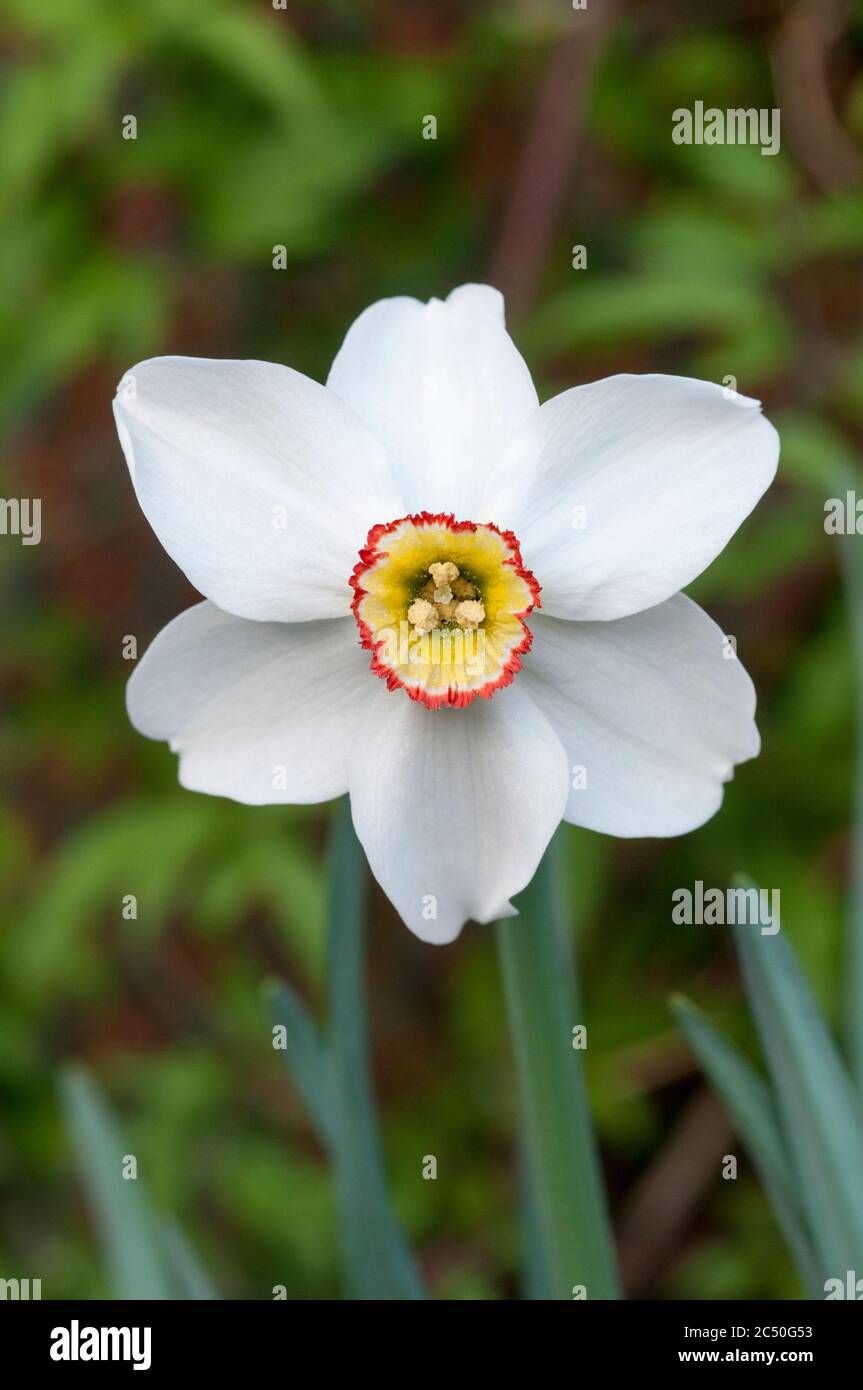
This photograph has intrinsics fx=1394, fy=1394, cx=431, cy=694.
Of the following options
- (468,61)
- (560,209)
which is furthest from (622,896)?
(468,61)

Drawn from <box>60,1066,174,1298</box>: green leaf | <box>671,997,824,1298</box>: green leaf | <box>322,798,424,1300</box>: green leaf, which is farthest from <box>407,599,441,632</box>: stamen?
<box>60,1066,174,1298</box>: green leaf

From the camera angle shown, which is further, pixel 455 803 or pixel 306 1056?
pixel 306 1056

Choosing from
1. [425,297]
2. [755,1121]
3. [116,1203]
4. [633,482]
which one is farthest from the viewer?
[425,297]

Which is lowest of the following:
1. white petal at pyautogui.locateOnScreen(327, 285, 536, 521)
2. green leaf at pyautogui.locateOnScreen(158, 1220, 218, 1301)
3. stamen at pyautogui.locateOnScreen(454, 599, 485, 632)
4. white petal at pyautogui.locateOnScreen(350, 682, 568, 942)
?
green leaf at pyautogui.locateOnScreen(158, 1220, 218, 1301)

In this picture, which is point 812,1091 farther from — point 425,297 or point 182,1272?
point 425,297

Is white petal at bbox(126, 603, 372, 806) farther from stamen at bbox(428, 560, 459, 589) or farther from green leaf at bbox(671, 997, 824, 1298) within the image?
green leaf at bbox(671, 997, 824, 1298)

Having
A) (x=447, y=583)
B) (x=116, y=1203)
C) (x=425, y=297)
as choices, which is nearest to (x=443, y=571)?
(x=447, y=583)
